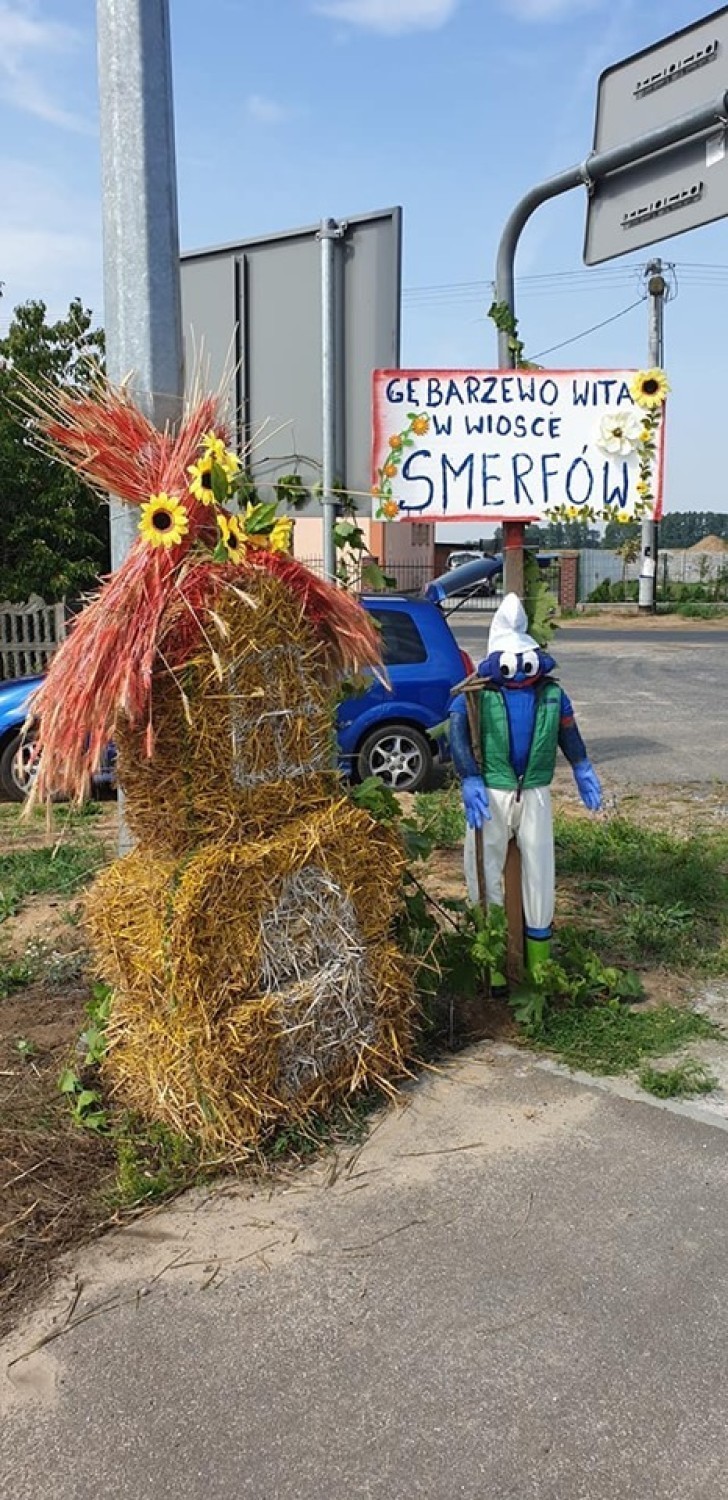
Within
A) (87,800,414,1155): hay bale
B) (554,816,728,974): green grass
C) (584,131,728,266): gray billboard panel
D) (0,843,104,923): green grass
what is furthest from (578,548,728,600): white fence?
(87,800,414,1155): hay bale

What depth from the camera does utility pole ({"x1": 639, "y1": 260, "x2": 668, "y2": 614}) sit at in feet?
103

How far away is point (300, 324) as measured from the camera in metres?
4.90

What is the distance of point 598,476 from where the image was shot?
4.95m

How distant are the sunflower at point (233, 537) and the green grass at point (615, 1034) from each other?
2.16 m

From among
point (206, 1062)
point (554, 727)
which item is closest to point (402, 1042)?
point (206, 1062)

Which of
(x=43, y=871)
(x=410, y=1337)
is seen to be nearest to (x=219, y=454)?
(x=410, y=1337)

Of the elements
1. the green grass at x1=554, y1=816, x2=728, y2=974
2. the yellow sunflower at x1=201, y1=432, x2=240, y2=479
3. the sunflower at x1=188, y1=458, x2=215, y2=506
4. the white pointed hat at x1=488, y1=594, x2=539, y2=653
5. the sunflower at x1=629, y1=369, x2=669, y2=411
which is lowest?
the green grass at x1=554, y1=816, x2=728, y2=974

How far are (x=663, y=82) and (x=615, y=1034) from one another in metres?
3.97

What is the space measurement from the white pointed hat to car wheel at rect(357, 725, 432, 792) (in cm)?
478

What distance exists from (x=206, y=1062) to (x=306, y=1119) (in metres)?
0.43

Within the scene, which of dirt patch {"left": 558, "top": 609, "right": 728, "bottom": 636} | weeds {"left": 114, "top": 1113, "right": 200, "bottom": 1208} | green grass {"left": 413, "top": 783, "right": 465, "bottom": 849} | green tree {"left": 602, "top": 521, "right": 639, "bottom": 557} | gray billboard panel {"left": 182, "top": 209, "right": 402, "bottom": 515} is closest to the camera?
weeds {"left": 114, "top": 1113, "right": 200, "bottom": 1208}

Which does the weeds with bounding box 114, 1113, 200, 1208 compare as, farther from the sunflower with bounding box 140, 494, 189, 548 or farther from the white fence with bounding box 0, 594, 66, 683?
the white fence with bounding box 0, 594, 66, 683

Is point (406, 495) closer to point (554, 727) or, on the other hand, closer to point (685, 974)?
point (554, 727)

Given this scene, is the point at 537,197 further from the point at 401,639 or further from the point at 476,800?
the point at 401,639
